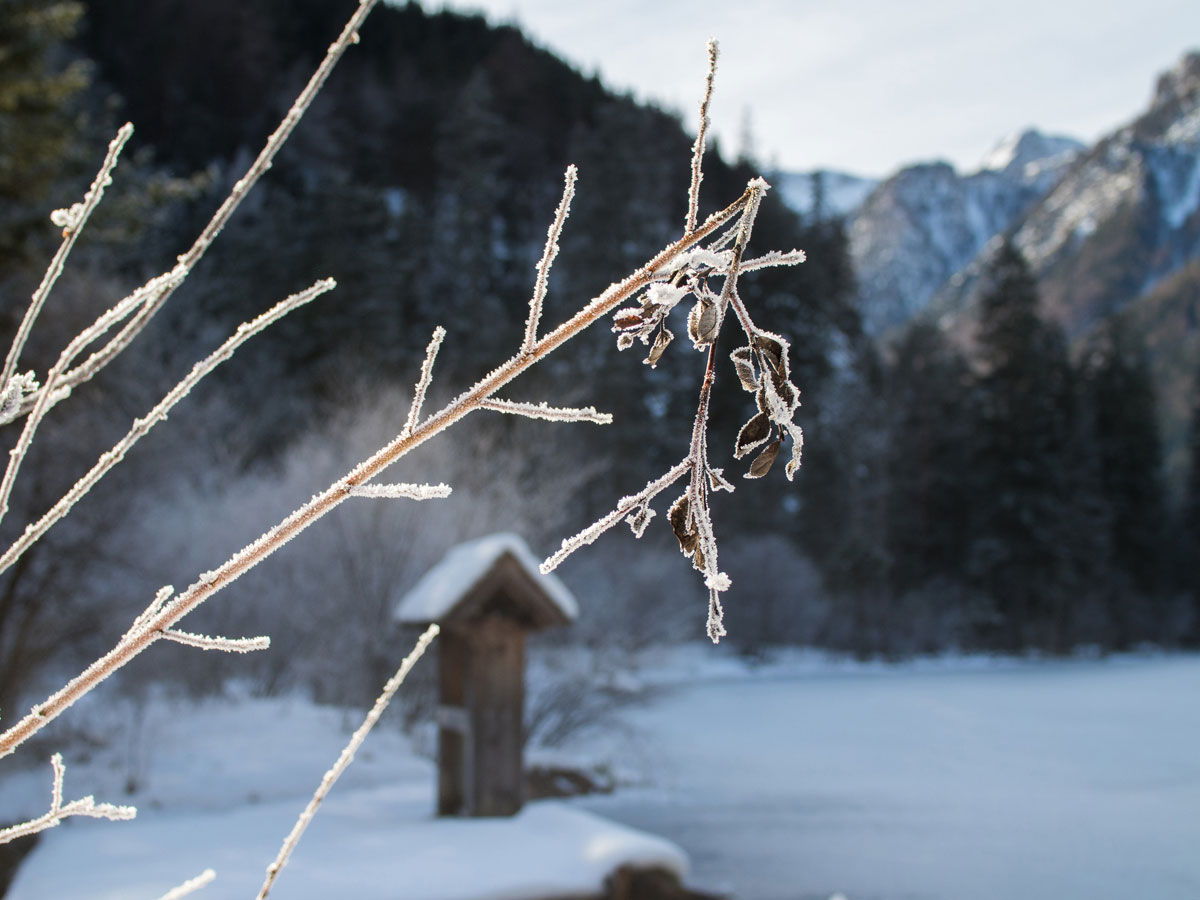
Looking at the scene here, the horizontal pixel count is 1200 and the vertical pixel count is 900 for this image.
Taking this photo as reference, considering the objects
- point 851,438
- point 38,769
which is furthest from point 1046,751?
point 851,438

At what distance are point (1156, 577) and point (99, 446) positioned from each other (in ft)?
112

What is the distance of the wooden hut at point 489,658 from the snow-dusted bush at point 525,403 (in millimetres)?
4751

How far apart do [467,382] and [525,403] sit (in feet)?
72.0

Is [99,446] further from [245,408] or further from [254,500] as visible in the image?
[245,408]

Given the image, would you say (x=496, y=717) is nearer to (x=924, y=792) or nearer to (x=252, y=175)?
(x=252, y=175)

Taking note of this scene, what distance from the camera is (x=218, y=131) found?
1168 inches

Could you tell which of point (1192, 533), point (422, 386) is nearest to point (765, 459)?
point (422, 386)

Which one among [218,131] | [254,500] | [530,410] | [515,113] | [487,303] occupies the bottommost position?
[530,410]

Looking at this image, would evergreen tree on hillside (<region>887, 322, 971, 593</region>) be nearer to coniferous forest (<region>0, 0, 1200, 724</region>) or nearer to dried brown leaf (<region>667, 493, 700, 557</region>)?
coniferous forest (<region>0, 0, 1200, 724</region>)

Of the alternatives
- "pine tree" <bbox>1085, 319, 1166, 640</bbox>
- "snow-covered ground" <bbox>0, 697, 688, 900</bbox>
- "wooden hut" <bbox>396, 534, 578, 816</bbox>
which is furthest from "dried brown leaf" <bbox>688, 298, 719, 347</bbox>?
"pine tree" <bbox>1085, 319, 1166, 640</bbox>

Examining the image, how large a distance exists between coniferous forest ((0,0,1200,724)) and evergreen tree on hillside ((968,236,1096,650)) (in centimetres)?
11

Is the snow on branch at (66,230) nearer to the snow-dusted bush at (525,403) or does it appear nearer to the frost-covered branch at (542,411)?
the snow-dusted bush at (525,403)

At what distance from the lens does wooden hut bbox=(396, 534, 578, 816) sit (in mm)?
5512

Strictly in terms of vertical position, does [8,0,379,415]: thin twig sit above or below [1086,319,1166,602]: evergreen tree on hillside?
below
